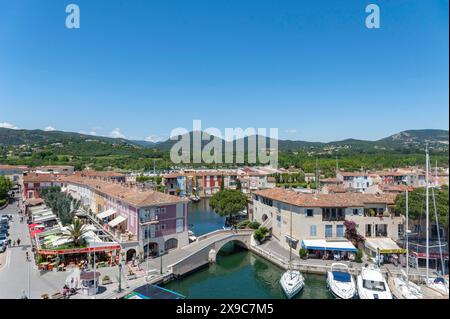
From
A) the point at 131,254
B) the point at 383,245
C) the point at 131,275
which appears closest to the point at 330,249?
the point at 383,245

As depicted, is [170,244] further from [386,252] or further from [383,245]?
[383,245]

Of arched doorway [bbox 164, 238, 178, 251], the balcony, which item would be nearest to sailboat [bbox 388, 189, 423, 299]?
the balcony

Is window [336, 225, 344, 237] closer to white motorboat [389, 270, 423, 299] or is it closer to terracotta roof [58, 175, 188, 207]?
white motorboat [389, 270, 423, 299]

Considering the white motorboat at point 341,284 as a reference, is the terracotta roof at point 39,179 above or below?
above

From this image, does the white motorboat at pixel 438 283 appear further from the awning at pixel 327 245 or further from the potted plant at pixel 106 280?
the potted plant at pixel 106 280

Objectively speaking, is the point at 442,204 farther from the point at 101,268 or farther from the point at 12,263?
the point at 12,263

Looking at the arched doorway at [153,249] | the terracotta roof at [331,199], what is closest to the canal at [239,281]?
the arched doorway at [153,249]
